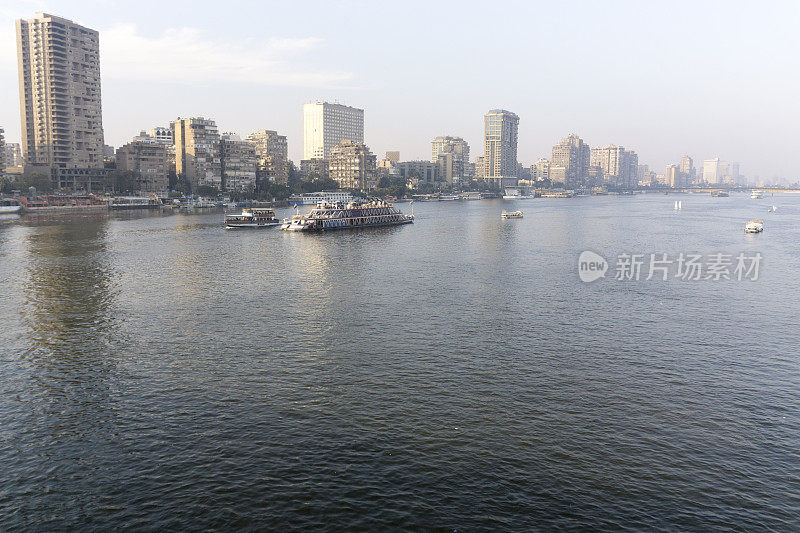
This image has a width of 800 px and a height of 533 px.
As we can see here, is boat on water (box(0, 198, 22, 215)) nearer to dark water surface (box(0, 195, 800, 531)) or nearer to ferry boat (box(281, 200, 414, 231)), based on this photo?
ferry boat (box(281, 200, 414, 231))

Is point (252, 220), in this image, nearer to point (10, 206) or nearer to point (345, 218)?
point (345, 218)

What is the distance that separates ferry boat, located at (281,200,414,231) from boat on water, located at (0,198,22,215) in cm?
9224

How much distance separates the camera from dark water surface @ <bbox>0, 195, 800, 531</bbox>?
19.5m

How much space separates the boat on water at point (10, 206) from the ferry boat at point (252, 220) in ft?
251

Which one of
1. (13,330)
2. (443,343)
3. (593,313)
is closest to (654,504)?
(443,343)

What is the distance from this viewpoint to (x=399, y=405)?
26.9 meters

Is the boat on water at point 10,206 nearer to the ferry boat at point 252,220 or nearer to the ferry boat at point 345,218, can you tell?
the ferry boat at point 252,220

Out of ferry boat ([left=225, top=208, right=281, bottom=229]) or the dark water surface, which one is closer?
the dark water surface

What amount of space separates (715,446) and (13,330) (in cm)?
4329

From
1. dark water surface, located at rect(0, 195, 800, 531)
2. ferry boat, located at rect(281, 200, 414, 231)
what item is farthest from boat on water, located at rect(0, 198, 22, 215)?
dark water surface, located at rect(0, 195, 800, 531)

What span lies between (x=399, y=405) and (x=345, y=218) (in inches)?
3893

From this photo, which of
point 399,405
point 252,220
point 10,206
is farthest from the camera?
point 10,206

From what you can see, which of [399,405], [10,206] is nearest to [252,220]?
[10,206]

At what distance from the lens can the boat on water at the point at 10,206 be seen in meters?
157
